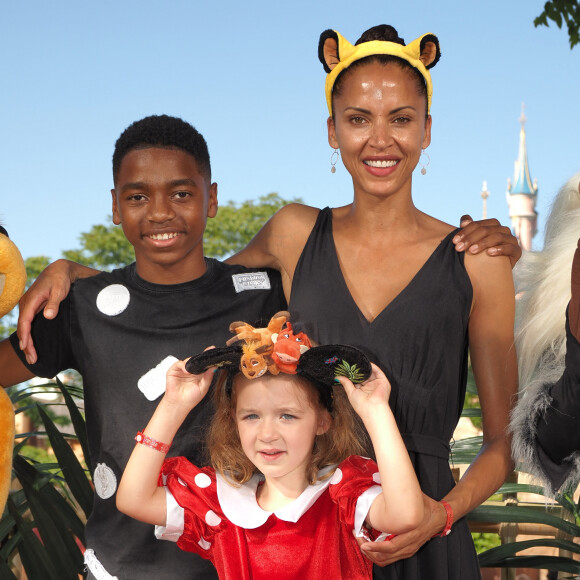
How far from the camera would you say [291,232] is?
A: 7.07ft

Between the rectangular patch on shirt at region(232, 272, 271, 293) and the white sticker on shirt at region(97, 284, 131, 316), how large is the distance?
0.27 m

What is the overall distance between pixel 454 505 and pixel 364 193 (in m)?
0.76

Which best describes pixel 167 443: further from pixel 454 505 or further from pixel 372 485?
pixel 454 505

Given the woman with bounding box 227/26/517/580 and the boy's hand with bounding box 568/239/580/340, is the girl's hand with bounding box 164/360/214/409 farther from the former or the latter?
the boy's hand with bounding box 568/239/580/340

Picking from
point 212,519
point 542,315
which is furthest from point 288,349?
point 542,315

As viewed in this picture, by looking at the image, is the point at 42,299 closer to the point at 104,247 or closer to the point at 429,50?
the point at 429,50

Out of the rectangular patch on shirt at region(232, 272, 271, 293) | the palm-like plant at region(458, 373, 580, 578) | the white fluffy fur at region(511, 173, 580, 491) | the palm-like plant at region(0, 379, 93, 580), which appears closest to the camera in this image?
the white fluffy fur at region(511, 173, 580, 491)

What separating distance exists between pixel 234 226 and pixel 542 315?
20891mm

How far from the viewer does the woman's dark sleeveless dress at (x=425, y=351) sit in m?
1.87

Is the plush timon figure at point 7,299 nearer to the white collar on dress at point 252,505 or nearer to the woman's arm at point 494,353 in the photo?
the white collar on dress at point 252,505

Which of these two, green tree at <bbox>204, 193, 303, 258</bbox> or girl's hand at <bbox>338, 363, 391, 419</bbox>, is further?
green tree at <bbox>204, 193, 303, 258</bbox>

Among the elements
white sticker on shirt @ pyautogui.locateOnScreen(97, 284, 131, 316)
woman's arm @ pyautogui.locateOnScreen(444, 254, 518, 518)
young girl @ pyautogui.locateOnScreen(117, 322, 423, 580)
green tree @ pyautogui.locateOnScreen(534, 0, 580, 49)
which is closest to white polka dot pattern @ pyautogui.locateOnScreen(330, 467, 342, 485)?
young girl @ pyautogui.locateOnScreen(117, 322, 423, 580)

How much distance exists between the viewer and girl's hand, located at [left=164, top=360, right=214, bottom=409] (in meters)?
1.75

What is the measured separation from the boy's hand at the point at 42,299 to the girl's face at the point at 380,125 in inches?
30.3
